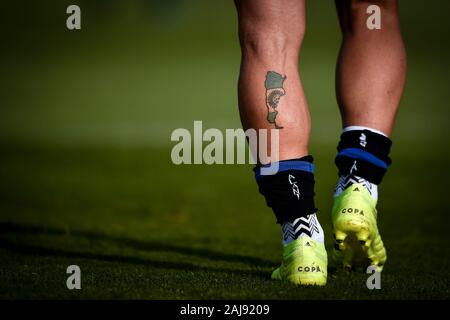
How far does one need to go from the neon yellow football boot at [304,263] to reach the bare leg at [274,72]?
23 centimetres

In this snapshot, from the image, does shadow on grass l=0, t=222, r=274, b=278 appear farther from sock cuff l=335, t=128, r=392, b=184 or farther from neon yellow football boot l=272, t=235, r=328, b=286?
sock cuff l=335, t=128, r=392, b=184

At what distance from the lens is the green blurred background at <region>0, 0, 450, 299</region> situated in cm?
234

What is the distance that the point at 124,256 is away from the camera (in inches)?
113

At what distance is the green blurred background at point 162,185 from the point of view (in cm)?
234

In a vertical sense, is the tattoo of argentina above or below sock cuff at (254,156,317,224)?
above

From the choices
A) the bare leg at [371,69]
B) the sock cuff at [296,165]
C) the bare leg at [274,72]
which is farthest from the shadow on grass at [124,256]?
the bare leg at [371,69]

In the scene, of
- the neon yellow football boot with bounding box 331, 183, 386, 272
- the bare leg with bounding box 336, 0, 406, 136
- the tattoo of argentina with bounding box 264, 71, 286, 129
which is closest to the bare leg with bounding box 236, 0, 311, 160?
the tattoo of argentina with bounding box 264, 71, 286, 129

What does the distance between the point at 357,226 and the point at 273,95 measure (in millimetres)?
419

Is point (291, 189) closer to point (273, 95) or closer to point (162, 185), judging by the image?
point (273, 95)

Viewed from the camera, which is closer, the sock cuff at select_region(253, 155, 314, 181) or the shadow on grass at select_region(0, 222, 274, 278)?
the sock cuff at select_region(253, 155, 314, 181)

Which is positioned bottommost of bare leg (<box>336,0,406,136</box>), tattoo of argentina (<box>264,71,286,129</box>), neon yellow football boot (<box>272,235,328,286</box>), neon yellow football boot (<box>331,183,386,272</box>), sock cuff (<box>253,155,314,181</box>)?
neon yellow football boot (<box>272,235,328,286</box>)

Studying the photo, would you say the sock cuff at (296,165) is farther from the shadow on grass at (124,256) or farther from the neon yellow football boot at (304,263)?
the shadow on grass at (124,256)

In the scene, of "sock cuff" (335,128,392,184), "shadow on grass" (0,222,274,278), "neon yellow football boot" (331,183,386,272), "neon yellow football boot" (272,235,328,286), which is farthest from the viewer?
"shadow on grass" (0,222,274,278)
